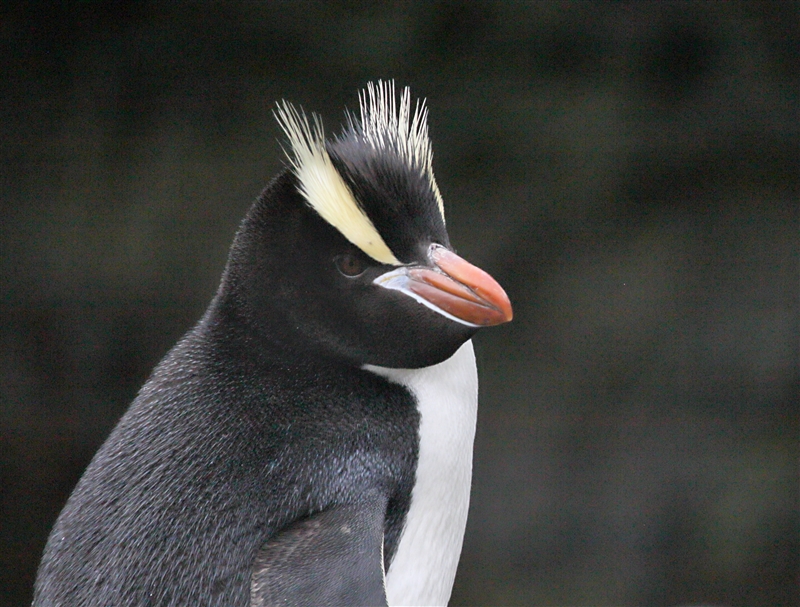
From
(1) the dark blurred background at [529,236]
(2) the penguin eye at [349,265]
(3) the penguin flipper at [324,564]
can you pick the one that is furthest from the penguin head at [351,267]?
(1) the dark blurred background at [529,236]

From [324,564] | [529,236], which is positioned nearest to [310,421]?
[324,564]

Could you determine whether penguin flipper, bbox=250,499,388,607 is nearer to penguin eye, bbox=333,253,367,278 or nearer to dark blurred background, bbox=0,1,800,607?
penguin eye, bbox=333,253,367,278

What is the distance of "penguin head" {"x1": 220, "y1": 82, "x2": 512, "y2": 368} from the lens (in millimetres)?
1183

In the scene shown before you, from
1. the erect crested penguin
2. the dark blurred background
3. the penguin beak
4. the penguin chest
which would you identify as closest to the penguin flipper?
the erect crested penguin

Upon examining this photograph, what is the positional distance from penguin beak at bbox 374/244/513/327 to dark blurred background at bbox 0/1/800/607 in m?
1.69

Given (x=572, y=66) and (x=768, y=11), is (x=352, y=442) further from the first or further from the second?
(x=768, y=11)

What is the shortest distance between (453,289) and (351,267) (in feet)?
0.42

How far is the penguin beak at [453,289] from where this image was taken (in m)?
1.15

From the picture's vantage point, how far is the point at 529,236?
2.88 m

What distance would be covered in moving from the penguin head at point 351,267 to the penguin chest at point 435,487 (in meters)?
0.06

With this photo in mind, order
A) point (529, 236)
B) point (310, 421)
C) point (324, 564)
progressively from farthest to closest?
point (529, 236) → point (310, 421) → point (324, 564)

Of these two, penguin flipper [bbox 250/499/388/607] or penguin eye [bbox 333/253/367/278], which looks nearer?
penguin flipper [bbox 250/499/388/607]

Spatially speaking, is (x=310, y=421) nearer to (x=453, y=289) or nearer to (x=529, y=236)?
(x=453, y=289)

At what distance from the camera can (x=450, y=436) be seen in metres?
1.27
